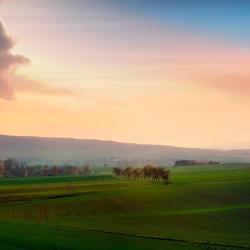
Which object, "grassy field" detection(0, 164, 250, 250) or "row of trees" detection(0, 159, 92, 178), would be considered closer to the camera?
"grassy field" detection(0, 164, 250, 250)

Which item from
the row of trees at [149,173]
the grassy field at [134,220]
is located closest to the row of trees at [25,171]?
the row of trees at [149,173]

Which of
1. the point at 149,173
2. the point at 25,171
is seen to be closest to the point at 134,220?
the point at 149,173

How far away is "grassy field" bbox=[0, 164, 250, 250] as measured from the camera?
39.8 meters

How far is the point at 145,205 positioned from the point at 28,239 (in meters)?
36.8

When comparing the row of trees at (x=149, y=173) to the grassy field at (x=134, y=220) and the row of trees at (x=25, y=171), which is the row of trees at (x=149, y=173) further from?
the row of trees at (x=25, y=171)

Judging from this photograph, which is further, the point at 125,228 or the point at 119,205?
the point at 119,205

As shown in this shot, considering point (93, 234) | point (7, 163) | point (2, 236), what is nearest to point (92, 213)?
point (93, 234)

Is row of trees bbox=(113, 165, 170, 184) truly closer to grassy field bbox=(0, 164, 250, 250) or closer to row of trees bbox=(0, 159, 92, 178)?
grassy field bbox=(0, 164, 250, 250)

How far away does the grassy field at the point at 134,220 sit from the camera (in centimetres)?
3975

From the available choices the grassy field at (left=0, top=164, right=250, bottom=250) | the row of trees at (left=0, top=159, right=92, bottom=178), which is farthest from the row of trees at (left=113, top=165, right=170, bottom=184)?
the row of trees at (left=0, top=159, right=92, bottom=178)

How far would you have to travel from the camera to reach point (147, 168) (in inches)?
5482

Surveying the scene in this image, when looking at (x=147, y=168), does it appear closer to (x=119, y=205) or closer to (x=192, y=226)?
(x=119, y=205)

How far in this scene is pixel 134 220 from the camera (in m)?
58.0

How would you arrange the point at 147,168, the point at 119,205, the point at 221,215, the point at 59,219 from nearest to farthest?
1. the point at 59,219
2. the point at 221,215
3. the point at 119,205
4. the point at 147,168
